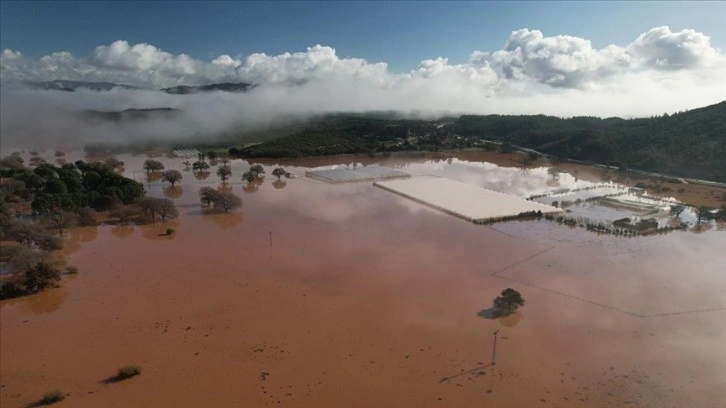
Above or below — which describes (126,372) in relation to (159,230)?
below

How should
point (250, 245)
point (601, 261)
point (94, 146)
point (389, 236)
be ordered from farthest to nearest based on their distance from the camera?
point (94, 146) < point (389, 236) < point (250, 245) < point (601, 261)

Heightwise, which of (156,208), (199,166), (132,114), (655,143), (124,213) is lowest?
(124,213)

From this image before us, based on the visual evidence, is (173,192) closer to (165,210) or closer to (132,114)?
(165,210)

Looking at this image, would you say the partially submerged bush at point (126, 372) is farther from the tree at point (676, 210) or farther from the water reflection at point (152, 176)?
the tree at point (676, 210)

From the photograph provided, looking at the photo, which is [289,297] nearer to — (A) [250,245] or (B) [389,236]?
(A) [250,245]

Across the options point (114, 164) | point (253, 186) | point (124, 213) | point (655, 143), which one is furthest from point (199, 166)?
point (655, 143)

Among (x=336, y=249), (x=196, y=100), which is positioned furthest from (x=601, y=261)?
(x=196, y=100)

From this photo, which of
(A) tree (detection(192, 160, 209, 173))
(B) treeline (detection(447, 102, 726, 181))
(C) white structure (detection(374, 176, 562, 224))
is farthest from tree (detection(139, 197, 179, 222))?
(B) treeline (detection(447, 102, 726, 181))
